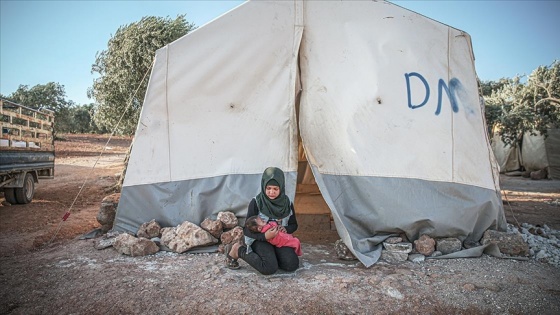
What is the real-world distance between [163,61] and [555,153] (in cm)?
1374

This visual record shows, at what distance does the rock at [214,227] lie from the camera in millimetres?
4148

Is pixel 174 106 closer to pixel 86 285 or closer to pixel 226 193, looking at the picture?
pixel 226 193

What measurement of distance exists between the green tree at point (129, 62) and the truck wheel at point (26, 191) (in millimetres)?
2711

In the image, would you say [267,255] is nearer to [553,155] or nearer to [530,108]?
[530,108]

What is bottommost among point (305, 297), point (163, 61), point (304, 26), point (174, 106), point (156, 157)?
point (305, 297)

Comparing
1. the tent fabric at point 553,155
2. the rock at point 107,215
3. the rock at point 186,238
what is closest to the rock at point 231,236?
the rock at point 186,238

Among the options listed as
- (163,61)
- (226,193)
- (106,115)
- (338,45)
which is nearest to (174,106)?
(163,61)

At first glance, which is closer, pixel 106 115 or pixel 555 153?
pixel 106 115

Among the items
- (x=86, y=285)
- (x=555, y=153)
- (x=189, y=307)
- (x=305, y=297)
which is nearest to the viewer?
(x=189, y=307)

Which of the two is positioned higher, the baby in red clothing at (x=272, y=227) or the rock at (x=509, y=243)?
the baby in red clothing at (x=272, y=227)

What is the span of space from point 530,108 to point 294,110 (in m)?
10.2

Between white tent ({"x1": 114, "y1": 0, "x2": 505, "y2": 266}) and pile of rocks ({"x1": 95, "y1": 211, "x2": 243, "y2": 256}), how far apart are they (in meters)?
0.16

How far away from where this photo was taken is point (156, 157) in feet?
14.5

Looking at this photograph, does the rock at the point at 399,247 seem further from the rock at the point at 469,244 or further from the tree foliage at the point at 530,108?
the tree foliage at the point at 530,108
